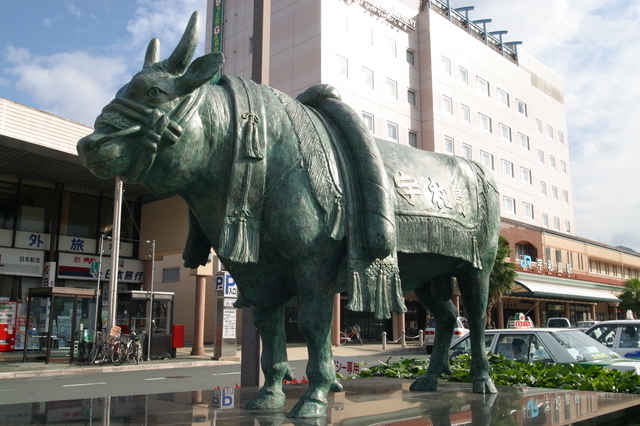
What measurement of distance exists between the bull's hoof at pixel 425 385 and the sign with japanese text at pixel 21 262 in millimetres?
19985

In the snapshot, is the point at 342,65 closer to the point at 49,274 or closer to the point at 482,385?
the point at 49,274

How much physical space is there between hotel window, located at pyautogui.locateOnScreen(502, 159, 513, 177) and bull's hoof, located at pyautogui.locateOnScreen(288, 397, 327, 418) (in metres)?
37.1

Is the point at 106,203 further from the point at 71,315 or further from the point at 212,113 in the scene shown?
the point at 212,113

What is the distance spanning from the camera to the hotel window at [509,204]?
124 feet

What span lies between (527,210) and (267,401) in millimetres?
39459

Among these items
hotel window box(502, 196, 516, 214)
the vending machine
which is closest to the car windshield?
the vending machine

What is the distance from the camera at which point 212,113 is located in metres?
3.03

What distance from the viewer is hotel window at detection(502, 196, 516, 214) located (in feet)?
124

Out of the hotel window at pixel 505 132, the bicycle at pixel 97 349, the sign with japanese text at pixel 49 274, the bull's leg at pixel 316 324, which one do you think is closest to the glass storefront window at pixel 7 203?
the sign with japanese text at pixel 49 274

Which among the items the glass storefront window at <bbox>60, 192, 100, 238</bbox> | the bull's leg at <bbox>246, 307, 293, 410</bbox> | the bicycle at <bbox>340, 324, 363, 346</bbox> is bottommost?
the bicycle at <bbox>340, 324, 363, 346</bbox>

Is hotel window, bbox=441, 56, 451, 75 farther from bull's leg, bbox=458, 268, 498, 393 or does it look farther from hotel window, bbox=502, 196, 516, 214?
bull's leg, bbox=458, 268, 498, 393

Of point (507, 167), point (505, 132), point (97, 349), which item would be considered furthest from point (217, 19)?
point (507, 167)

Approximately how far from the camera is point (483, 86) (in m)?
37.6

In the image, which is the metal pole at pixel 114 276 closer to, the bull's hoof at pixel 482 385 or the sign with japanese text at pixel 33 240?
the sign with japanese text at pixel 33 240
